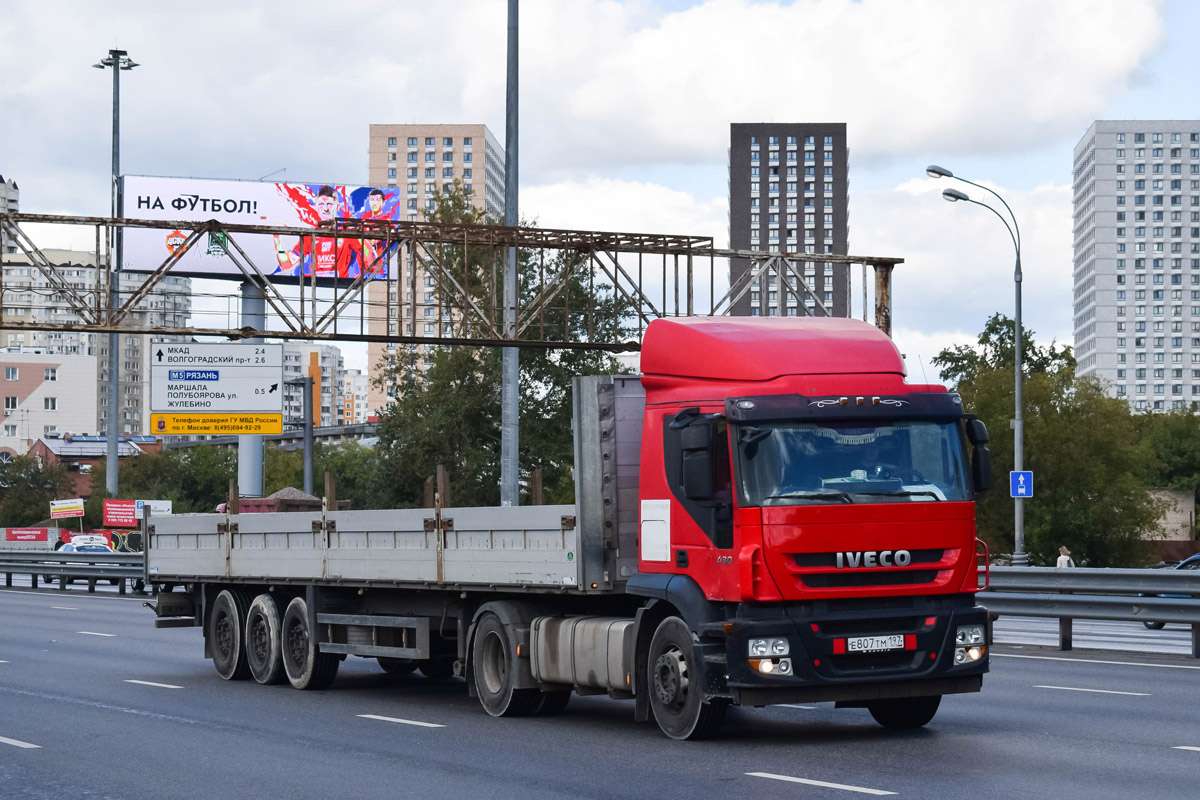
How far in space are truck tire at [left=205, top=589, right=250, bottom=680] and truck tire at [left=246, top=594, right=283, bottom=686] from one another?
139 millimetres

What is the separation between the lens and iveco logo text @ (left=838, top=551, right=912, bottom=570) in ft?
36.8

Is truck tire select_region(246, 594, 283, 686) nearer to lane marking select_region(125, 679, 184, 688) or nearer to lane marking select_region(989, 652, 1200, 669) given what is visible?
lane marking select_region(125, 679, 184, 688)

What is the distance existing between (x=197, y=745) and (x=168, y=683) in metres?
5.71

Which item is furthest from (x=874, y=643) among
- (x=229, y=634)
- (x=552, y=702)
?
(x=229, y=634)

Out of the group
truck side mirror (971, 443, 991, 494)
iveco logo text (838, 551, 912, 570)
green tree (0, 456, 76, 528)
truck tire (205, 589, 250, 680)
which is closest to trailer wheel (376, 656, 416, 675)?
truck tire (205, 589, 250, 680)

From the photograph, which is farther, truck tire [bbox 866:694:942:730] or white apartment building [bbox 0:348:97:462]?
white apartment building [bbox 0:348:97:462]

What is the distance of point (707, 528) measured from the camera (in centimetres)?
1148

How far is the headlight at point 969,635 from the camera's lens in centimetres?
1154

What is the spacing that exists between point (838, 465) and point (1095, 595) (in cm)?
990

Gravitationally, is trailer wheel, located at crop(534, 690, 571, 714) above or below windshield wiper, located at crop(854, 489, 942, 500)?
below

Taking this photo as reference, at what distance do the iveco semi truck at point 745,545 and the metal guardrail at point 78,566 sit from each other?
87.5ft

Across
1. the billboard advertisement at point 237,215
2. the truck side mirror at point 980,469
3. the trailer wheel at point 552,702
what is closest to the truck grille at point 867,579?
the truck side mirror at point 980,469

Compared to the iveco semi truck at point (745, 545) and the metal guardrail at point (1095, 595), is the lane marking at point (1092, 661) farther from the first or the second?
the iveco semi truck at point (745, 545)

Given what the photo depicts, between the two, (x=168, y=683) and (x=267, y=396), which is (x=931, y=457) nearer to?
(x=168, y=683)
